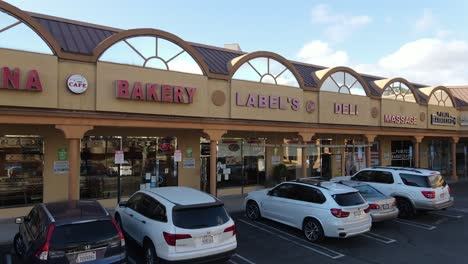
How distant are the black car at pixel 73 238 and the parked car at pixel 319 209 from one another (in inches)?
220

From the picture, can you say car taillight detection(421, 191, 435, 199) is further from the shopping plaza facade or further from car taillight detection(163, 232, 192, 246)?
car taillight detection(163, 232, 192, 246)

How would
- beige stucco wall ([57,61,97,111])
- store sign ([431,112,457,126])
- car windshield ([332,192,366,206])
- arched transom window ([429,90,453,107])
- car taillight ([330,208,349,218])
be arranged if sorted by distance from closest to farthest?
car taillight ([330,208,349,218]), car windshield ([332,192,366,206]), beige stucco wall ([57,61,97,111]), store sign ([431,112,457,126]), arched transom window ([429,90,453,107])

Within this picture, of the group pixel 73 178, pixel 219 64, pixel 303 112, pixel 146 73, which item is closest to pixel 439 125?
pixel 303 112

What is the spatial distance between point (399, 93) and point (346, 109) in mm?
5783

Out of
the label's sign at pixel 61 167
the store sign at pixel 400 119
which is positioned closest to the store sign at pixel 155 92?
the label's sign at pixel 61 167

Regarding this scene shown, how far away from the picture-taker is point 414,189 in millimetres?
13820

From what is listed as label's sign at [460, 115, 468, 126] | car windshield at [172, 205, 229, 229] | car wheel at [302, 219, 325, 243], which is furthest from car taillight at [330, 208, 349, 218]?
label's sign at [460, 115, 468, 126]

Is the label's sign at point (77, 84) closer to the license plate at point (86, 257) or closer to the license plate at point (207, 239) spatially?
the license plate at point (86, 257)

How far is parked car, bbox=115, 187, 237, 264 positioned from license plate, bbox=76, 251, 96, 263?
1354mm

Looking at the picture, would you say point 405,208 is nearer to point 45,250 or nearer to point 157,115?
point 157,115

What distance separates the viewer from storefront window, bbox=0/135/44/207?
516 inches

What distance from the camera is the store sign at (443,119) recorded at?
1035 inches

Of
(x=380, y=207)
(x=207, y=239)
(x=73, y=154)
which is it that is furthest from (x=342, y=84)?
(x=207, y=239)

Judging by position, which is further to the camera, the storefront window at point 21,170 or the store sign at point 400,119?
the store sign at point 400,119
